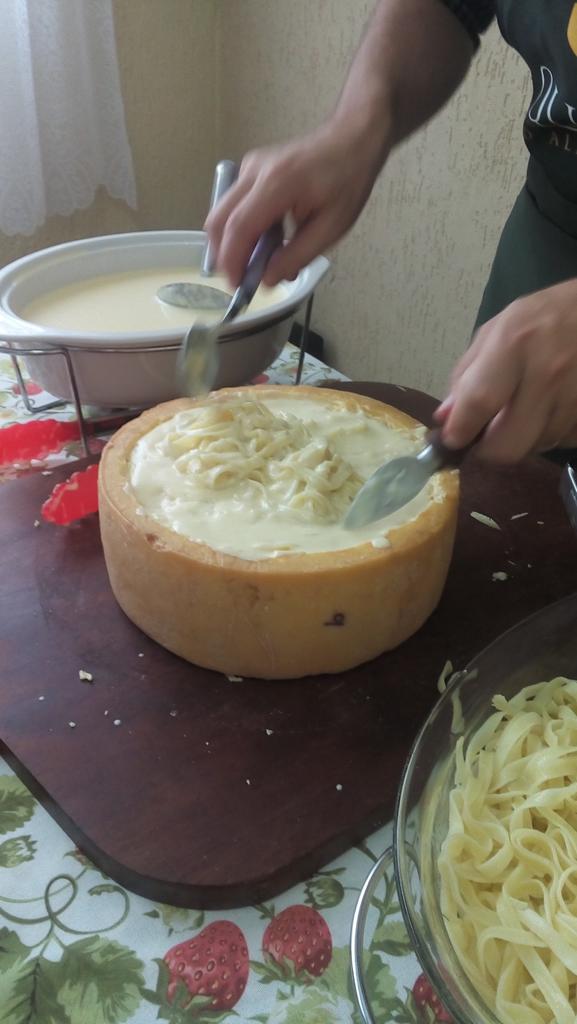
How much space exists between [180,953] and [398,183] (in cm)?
160

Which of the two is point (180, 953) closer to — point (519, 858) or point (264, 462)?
point (519, 858)

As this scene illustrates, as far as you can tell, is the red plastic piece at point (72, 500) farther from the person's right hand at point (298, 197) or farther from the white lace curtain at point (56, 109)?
the white lace curtain at point (56, 109)

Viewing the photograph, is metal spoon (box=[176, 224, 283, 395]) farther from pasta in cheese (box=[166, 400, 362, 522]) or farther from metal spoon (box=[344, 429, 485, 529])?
metal spoon (box=[344, 429, 485, 529])

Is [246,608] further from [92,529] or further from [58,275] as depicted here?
[58,275]

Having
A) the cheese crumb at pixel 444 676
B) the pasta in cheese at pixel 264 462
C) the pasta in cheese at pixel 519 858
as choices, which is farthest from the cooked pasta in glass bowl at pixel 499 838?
the pasta in cheese at pixel 264 462

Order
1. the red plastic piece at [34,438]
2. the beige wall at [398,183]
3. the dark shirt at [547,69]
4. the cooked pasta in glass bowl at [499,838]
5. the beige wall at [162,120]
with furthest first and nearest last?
1. the beige wall at [162,120]
2. the beige wall at [398,183]
3. the red plastic piece at [34,438]
4. the dark shirt at [547,69]
5. the cooked pasta in glass bowl at [499,838]

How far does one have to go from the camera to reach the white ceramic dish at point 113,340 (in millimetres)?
1112

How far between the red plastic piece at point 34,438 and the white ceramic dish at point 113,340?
0.25 ft

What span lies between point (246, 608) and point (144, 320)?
26.8 inches

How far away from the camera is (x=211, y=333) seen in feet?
3.31

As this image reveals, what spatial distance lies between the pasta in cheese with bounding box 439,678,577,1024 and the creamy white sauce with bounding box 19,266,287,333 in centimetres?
81

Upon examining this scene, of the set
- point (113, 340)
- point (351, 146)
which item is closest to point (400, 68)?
point (351, 146)

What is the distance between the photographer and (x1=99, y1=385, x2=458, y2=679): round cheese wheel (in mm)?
798

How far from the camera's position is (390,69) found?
1075mm
